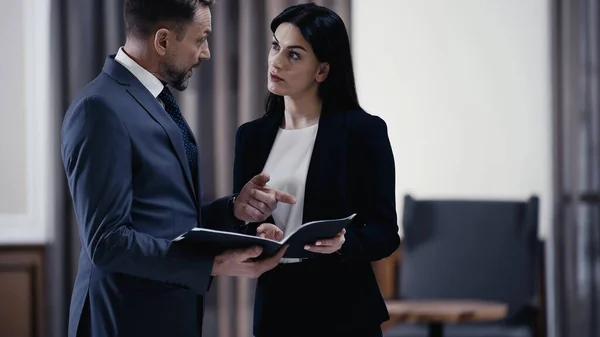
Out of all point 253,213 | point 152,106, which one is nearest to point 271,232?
point 253,213

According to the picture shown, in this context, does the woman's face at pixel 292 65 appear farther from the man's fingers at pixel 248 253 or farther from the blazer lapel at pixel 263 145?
the man's fingers at pixel 248 253

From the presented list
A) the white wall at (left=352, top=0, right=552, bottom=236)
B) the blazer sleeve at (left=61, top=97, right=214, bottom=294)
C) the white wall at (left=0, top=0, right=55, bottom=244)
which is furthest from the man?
the white wall at (left=352, top=0, right=552, bottom=236)

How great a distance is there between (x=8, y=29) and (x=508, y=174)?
8.77 ft

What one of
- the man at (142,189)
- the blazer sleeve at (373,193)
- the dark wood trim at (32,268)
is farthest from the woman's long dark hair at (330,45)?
the dark wood trim at (32,268)

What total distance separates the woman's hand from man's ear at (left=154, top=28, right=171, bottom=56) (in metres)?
0.51

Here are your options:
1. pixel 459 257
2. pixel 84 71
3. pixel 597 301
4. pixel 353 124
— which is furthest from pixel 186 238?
pixel 597 301

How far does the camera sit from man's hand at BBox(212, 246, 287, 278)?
1.59 meters

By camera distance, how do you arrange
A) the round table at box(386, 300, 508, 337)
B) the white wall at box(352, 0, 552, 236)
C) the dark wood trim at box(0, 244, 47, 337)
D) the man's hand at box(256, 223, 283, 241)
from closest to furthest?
the man's hand at box(256, 223, 283, 241)
the round table at box(386, 300, 508, 337)
the dark wood trim at box(0, 244, 47, 337)
the white wall at box(352, 0, 552, 236)

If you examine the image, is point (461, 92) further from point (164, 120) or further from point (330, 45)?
point (164, 120)

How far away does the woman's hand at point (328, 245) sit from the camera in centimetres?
174

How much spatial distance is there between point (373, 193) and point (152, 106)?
0.54 m

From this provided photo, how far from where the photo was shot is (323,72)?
1989 millimetres

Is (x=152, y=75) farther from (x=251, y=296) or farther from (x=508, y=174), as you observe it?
(x=508, y=174)

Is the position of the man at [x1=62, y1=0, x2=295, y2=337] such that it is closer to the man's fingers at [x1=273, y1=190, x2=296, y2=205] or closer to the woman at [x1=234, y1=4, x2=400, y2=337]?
the man's fingers at [x1=273, y1=190, x2=296, y2=205]
